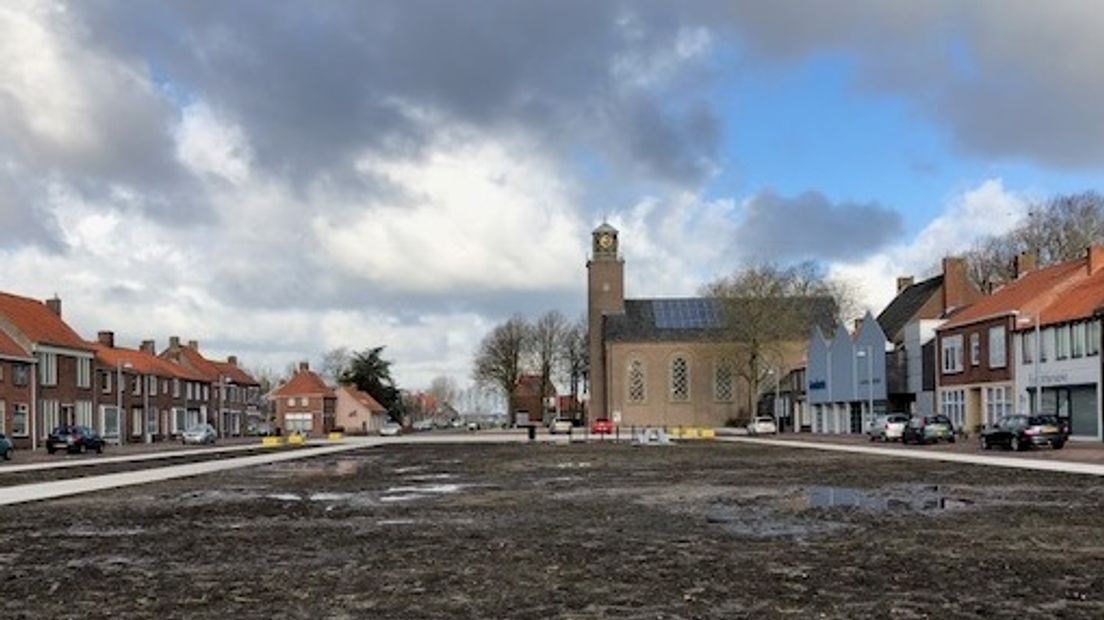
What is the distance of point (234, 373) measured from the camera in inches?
4500

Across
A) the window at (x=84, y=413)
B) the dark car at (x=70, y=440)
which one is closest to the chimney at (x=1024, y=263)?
the dark car at (x=70, y=440)

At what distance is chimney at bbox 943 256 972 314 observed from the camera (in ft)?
233

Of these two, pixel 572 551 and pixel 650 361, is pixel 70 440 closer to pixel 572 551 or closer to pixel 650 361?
pixel 572 551

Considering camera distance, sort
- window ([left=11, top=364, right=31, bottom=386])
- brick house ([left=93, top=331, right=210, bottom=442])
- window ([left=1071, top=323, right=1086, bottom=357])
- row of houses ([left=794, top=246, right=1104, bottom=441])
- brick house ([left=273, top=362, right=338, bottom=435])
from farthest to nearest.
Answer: brick house ([left=273, top=362, right=338, bottom=435])
brick house ([left=93, top=331, right=210, bottom=442])
window ([left=11, top=364, right=31, bottom=386])
row of houses ([left=794, top=246, right=1104, bottom=441])
window ([left=1071, top=323, right=1086, bottom=357])

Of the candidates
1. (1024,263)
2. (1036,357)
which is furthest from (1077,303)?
(1024,263)

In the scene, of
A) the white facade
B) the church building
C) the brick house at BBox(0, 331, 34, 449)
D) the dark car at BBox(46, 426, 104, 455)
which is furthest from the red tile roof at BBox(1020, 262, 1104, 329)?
the church building

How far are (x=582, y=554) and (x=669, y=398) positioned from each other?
104 metres

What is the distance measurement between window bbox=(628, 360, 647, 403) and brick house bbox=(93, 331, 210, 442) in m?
41.9

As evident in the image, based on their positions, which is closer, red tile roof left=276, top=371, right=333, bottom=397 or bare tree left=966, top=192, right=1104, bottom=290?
bare tree left=966, top=192, right=1104, bottom=290

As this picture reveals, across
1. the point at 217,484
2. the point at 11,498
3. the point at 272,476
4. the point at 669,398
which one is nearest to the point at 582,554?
the point at 11,498

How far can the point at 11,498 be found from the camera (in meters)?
25.1

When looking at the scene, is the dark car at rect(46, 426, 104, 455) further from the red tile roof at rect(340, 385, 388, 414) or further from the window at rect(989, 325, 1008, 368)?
the red tile roof at rect(340, 385, 388, 414)

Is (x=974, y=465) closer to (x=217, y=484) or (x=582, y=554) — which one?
(x=217, y=484)

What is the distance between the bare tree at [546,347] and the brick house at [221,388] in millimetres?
32896
